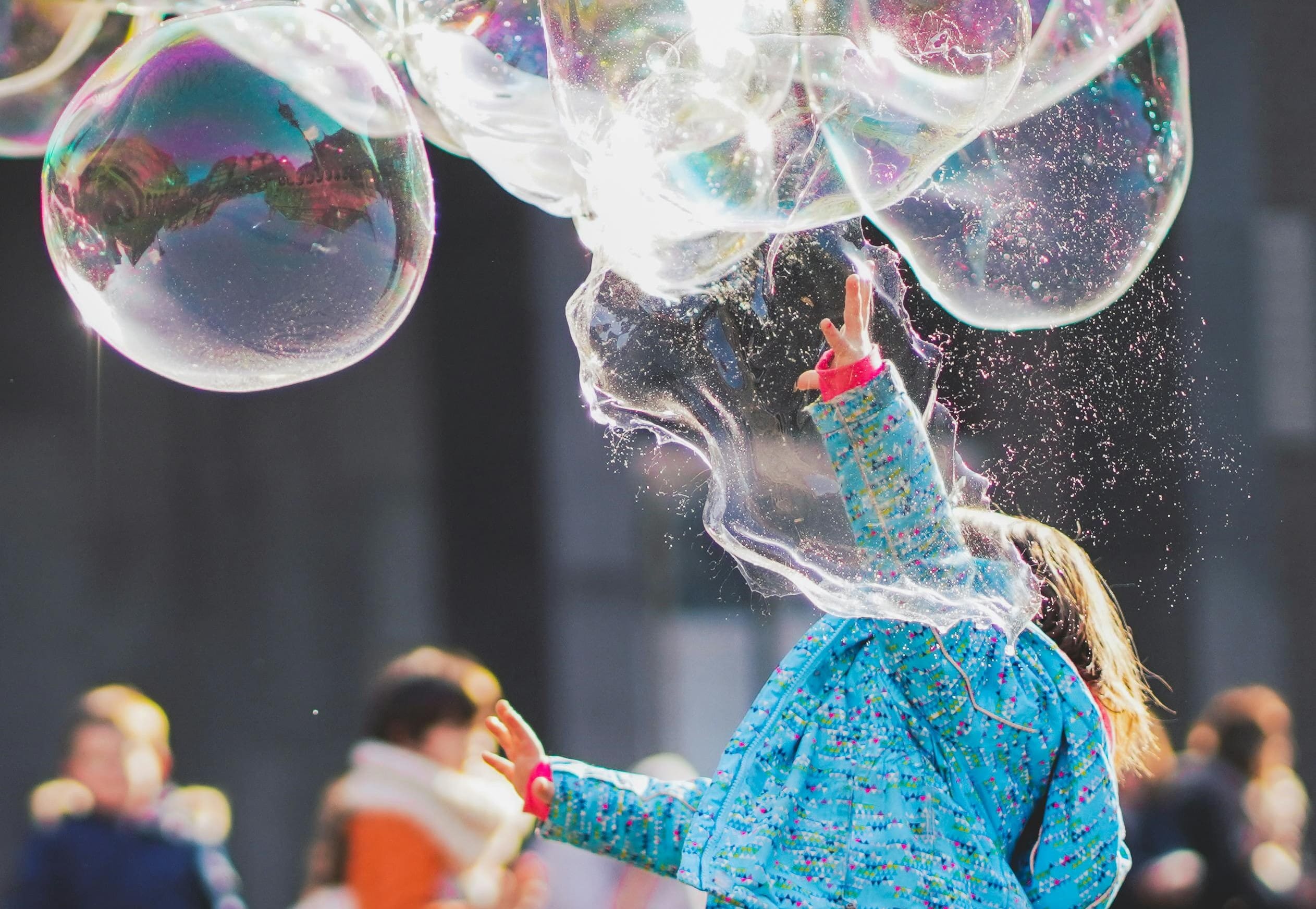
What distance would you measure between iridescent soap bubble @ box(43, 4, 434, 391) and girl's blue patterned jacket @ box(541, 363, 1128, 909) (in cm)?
81

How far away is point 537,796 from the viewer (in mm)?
1712

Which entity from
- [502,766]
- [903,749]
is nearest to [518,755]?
[502,766]

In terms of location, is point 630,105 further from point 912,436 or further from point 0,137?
point 0,137

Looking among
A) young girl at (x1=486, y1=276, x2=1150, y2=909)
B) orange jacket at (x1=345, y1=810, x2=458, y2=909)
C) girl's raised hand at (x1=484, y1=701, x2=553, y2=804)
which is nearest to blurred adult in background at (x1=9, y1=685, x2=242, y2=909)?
orange jacket at (x1=345, y1=810, x2=458, y2=909)

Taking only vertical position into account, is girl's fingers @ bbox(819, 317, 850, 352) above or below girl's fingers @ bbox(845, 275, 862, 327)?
below

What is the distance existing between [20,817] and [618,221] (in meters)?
3.20

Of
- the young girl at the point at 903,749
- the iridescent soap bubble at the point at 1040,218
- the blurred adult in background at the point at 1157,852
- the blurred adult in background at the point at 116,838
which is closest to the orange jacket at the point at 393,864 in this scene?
the blurred adult in background at the point at 116,838

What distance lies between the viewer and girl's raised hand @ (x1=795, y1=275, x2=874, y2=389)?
1.46m

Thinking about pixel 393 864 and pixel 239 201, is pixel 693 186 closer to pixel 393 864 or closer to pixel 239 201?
pixel 239 201

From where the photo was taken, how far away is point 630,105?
1.79 metres

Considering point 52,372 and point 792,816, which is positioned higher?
point 52,372

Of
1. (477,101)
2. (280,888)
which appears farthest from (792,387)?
(280,888)

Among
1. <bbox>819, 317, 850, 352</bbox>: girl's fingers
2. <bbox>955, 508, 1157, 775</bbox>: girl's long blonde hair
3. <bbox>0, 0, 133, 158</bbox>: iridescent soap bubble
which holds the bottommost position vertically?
<bbox>955, 508, 1157, 775</bbox>: girl's long blonde hair

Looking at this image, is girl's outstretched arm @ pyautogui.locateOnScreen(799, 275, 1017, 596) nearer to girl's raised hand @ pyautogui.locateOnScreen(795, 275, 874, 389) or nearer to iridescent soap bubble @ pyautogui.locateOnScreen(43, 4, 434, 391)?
girl's raised hand @ pyautogui.locateOnScreen(795, 275, 874, 389)
